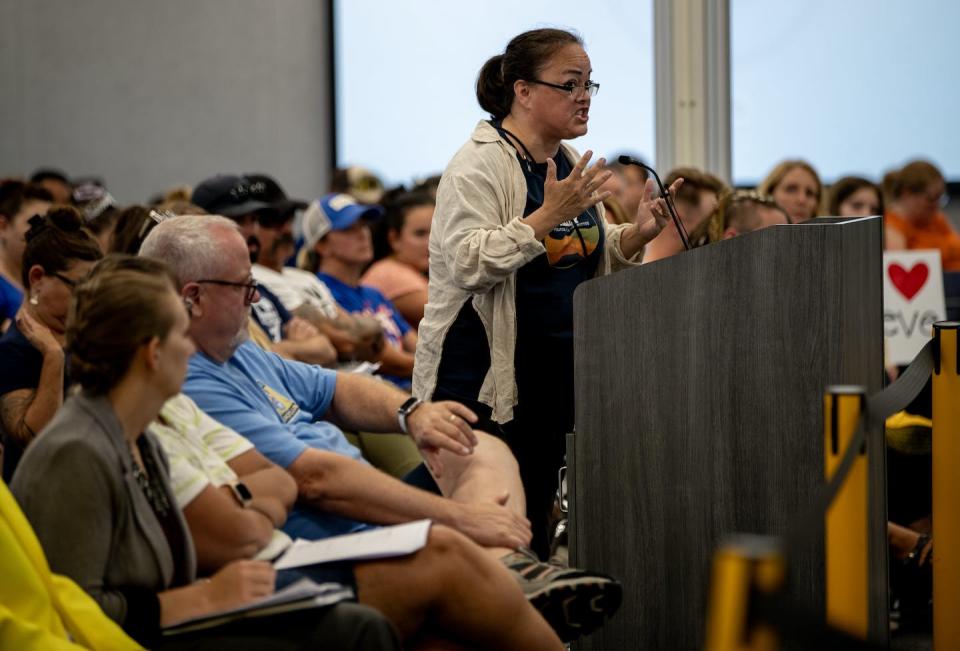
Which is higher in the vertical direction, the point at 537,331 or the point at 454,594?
the point at 537,331

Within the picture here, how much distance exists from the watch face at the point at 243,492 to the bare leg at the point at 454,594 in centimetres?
21

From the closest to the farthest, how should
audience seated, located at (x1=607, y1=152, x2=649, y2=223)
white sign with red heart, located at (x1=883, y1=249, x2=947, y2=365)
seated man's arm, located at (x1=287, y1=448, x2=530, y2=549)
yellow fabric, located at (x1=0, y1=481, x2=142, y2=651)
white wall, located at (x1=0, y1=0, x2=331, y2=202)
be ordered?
yellow fabric, located at (x1=0, y1=481, x2=142, y2=651)
seated man's arm, located at (x1=287, y1=448, x2=530, y2=549)
white sign with red heart, located at (x1=883, y1=249, x2=947, y2=365)
audience seated, located at (x1=607, y1=152, x2=649, y2=223)
white wall, located at (x1=0, y1=0, x2=331, y2=202)

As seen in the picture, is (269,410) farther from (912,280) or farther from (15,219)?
(912,280)

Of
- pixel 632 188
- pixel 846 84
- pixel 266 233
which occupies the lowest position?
pixel 266 233

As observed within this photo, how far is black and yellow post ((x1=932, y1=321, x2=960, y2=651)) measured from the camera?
92.1 inches

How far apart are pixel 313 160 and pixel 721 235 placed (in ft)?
16.0

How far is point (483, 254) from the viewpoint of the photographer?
106 inches

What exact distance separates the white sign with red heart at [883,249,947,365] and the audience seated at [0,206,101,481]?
137 inches

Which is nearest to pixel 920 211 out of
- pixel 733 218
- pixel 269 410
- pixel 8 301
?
pixel 733 218

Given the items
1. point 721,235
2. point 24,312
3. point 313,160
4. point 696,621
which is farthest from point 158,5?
point 696,621

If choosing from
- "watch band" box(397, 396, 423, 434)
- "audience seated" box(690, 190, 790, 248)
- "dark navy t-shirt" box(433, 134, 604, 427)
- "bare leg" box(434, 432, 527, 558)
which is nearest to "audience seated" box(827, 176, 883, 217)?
"audience seated" box(690, 190, 790, 248)

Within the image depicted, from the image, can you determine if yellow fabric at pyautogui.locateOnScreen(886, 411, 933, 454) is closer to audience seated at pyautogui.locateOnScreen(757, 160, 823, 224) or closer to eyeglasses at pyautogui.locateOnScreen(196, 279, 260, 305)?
audience seated at pyautogui.locateOnScreen(757, 160, 823, 224)

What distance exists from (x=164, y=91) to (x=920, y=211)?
469 centimetres

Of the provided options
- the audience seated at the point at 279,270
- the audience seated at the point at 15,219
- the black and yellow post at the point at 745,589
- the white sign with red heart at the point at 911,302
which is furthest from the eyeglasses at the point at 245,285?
the white sign with red heart at the point at 911,302
